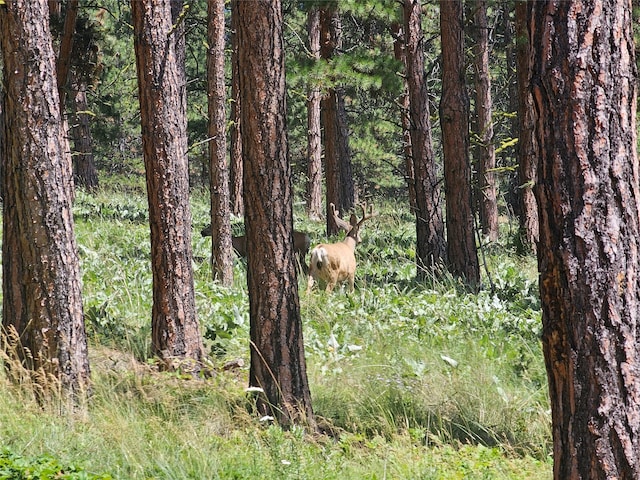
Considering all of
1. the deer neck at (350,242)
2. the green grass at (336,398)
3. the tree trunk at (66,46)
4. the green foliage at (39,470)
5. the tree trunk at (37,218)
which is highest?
the tree trunk at (66,46)

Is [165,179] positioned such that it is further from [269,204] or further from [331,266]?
[331,266]

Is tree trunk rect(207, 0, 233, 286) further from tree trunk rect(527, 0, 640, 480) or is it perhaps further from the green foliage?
tree trunk rect(527, 0, 640, 480)

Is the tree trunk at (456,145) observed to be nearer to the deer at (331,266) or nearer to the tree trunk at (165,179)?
the deer at (331,266)

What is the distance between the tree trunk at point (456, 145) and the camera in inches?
519

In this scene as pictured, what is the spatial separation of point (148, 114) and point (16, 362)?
266 centimetres

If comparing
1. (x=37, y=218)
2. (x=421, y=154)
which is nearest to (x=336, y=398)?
(x=37, y=218)

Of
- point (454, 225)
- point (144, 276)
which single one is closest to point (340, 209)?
point (454, 225)

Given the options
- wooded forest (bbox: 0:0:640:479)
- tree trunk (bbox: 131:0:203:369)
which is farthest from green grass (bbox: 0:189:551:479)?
tree trunk (bbox: 131:0:203:369)

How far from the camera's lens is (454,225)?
13445mm

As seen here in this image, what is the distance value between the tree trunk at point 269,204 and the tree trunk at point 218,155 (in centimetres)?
567

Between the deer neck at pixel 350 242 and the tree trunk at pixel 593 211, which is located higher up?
the tree trunk at pixel 593 211

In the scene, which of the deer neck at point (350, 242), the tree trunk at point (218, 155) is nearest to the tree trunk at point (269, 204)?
the tree trunk at point (218, 155)

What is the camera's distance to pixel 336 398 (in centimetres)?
750

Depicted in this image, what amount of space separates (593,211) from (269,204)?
327cm
